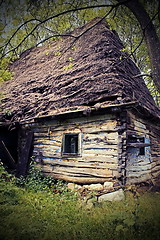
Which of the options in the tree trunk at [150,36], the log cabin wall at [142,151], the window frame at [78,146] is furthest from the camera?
the window frame at [78,146]

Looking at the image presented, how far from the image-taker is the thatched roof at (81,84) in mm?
5488

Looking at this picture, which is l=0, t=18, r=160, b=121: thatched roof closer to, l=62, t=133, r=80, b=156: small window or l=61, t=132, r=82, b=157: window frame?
l=61, t=132, r=82, b=157: window frame

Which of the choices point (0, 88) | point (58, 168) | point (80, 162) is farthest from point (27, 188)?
point (0, 88)

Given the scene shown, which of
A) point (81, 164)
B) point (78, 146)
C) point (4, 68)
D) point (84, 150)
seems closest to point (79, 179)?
point (81, 164)

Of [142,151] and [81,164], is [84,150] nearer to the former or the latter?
[81,164]

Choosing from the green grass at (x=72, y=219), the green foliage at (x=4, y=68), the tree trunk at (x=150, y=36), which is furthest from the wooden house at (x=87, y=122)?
the green foliage at (x=4, y=68)

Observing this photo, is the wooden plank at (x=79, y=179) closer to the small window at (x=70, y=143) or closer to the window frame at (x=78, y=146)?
the window frame at (x=78, y=146)

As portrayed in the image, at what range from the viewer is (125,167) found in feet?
15.3

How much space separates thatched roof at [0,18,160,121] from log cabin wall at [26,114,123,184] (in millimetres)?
606

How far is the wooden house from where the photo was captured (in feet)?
16.2

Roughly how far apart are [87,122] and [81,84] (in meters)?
1.74

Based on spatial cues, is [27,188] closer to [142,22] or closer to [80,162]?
[80,162]

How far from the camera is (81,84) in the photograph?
6.26 m

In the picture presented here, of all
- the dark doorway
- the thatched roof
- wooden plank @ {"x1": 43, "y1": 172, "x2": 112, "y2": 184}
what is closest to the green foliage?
the thatched roof
